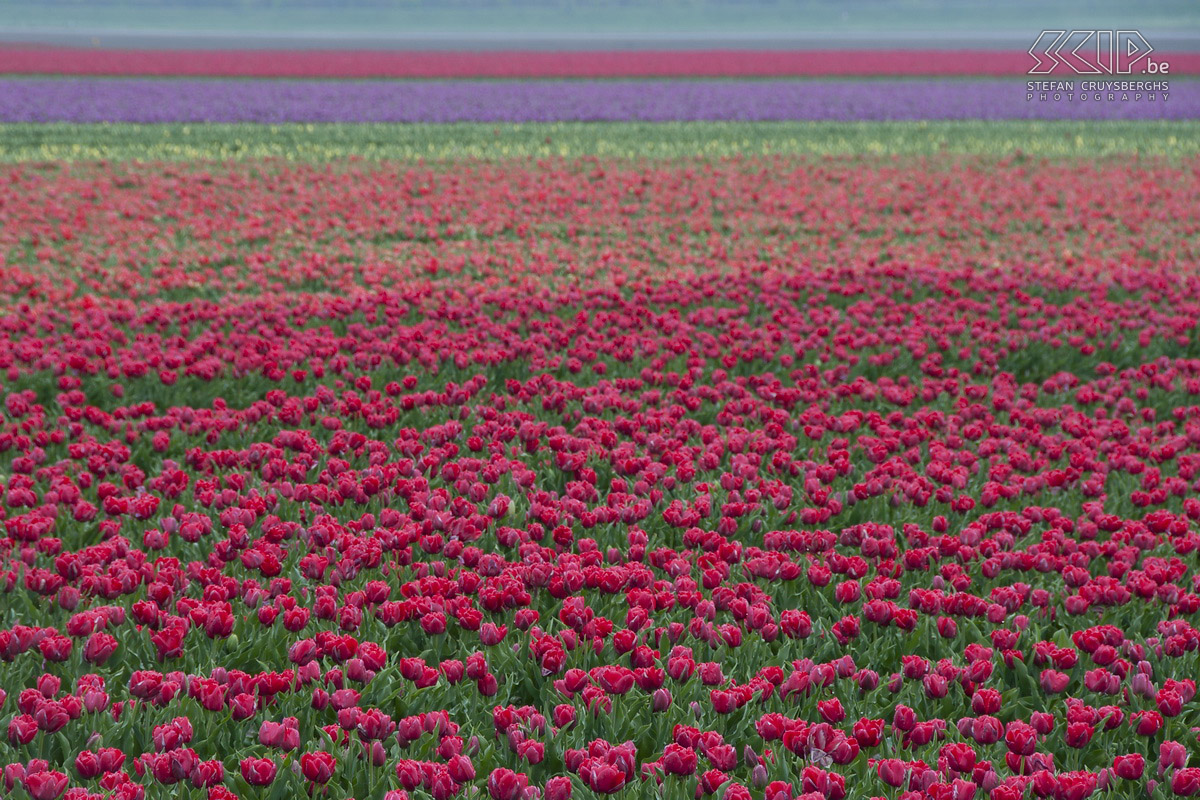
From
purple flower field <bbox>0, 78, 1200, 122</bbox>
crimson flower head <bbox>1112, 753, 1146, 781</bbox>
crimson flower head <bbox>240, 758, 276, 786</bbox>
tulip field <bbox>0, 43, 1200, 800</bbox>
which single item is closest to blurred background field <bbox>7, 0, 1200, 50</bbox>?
purple flower field <bbox>0, 78, 1200, 122</bbox>

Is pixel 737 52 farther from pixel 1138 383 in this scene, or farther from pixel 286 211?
pixel 1138 383

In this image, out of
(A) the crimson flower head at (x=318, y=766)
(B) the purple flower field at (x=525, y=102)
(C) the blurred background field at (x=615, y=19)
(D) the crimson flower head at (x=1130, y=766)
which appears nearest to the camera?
(A) the crimson flower head at (x=318, y=766)

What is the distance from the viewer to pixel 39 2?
61.7 m

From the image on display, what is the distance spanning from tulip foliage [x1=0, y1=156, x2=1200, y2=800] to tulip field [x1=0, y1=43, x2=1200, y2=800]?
0.07 feet

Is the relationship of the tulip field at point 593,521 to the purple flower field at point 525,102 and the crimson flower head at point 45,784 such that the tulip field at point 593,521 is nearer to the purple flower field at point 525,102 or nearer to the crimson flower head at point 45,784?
the crimson flower head at point 45,784

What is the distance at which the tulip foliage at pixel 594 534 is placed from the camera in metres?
2.82

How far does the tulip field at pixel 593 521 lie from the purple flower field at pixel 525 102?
12670 mm

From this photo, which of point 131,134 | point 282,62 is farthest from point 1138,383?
A: point 282,62

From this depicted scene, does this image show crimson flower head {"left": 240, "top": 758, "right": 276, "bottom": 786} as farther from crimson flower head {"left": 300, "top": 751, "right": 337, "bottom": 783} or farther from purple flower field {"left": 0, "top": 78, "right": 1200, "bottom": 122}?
purple flower field {"left": 0, "top": 78, "right": 1200, "bottom": 122}

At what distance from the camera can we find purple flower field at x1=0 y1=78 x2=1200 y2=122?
882 inches

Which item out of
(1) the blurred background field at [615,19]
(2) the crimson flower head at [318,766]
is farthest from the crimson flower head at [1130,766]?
(1) the blurred background field at [615,19]

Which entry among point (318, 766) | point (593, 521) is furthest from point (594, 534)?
point (318, 766)

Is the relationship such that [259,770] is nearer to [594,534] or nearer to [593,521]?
[593,521]

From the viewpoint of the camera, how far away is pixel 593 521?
13.5 feet
